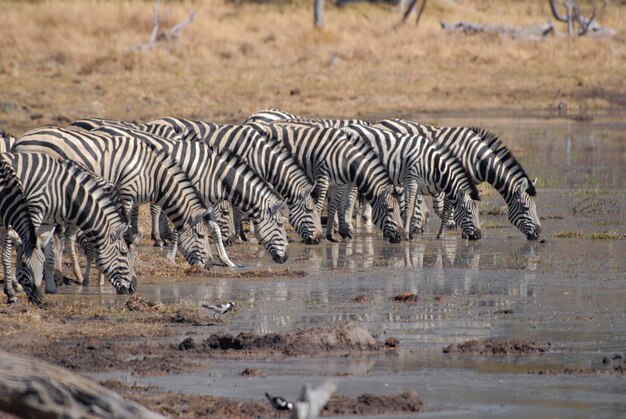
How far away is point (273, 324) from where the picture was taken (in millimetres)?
10828

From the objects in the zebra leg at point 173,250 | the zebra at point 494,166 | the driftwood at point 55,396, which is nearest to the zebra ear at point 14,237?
the zebra leg at point 173,250

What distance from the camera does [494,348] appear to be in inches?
376

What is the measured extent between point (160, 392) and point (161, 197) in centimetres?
596

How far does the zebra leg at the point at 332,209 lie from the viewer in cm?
1694

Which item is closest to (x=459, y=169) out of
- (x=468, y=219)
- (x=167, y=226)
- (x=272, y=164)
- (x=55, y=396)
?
(x=468, y=219)

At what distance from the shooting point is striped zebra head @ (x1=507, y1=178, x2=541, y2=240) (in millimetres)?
16953

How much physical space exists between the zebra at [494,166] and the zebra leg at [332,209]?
1.70 meters

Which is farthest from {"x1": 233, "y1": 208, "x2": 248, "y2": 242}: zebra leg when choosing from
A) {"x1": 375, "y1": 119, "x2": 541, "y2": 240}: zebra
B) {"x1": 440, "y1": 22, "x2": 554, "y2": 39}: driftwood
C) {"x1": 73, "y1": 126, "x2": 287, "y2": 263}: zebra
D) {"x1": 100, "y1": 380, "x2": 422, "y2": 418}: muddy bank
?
{"x1": 440, "y1": 22, "x2": 554, "y2": 39}: driftwood

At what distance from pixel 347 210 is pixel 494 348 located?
812 cm

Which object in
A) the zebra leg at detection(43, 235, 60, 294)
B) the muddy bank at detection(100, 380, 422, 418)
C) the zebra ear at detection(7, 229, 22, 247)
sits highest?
the zebra ear at detection(7, 229, 22, 247)

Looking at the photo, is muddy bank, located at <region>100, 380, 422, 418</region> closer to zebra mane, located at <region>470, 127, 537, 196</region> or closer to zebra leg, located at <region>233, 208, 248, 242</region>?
zebra leg, located at <region>233, 208, 248, 242</region>

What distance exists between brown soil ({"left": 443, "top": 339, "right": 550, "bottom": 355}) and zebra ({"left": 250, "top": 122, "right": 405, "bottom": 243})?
682cm

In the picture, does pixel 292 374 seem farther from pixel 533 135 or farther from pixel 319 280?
pixel 533 135

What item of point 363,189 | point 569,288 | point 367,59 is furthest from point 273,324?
point 367,59
